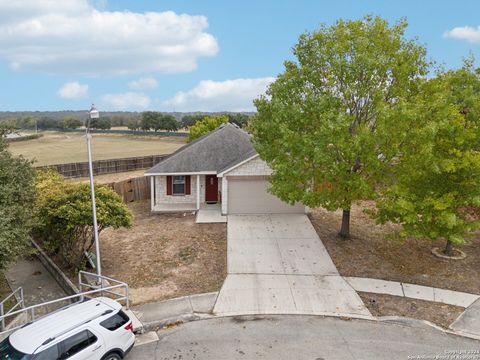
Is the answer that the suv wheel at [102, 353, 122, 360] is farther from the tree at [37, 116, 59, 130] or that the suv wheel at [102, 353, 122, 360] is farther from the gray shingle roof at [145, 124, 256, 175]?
the tree at [37, 116, 59, 130]

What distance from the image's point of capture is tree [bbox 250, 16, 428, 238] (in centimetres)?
1416

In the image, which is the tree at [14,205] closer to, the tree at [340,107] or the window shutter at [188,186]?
the tree at [340,107]

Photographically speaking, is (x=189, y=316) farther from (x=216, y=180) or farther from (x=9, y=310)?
(x=216, y=180)

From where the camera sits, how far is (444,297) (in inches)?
497

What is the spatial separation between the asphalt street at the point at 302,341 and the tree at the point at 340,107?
532cm

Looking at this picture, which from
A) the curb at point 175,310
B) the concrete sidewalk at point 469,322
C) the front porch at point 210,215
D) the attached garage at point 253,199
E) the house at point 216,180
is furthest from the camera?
the attached garage at point 253,199

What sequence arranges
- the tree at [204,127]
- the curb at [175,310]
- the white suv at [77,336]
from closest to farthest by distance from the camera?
the white suv at [77,336], the curb at [175,310], the tree at [204,127]

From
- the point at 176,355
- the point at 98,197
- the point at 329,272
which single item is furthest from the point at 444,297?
the point at 98,197

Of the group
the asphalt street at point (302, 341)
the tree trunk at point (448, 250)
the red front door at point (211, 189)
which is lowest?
the asphalt street at point (302, 341)

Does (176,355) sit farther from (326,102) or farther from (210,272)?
(326,102)

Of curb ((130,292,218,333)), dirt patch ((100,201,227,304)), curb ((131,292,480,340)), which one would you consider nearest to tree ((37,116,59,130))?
dirt patch ((100,201,227,304))

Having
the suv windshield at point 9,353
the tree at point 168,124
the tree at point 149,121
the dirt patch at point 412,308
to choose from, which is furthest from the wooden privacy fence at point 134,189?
the tree at point 149,121

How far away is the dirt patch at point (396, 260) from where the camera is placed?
551 inches

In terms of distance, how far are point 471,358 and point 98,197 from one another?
525 inches
